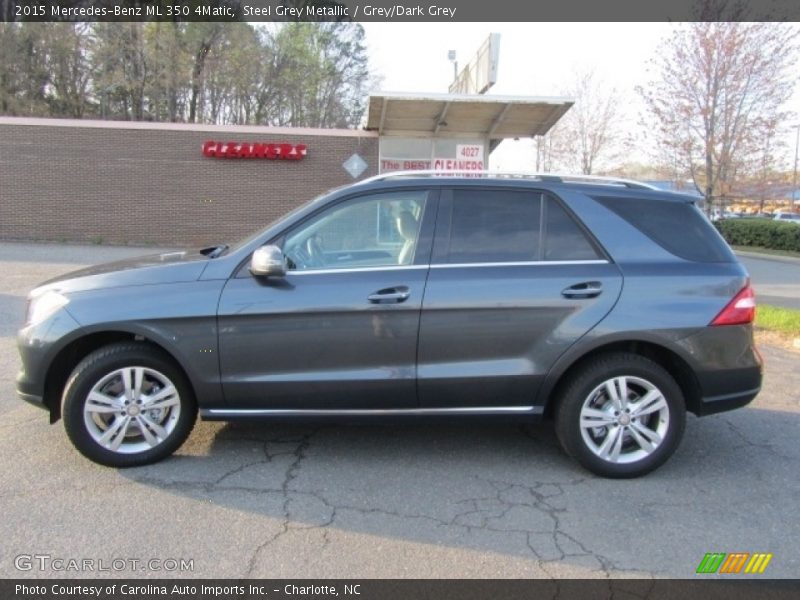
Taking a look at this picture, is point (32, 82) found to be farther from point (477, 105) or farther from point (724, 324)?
point (724, 324)

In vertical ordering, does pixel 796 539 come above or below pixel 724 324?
below

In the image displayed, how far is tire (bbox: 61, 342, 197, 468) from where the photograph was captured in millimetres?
3531

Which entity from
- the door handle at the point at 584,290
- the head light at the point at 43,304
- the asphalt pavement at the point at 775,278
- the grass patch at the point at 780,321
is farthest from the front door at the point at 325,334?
the asphalt pavement at the point at 775,278

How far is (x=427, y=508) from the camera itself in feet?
10.8

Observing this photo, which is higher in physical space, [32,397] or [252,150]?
[252,150]

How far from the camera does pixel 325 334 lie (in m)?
3.53

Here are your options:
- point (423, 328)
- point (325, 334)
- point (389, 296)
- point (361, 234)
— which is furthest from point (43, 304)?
point (423, 328)

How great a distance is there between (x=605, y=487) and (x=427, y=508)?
111 cm

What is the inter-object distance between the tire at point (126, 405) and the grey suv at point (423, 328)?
11mm

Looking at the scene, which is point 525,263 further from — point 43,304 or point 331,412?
point 43,304

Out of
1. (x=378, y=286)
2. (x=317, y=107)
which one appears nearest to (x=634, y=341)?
(x=378, y=286)

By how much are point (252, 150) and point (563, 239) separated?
15081mm
